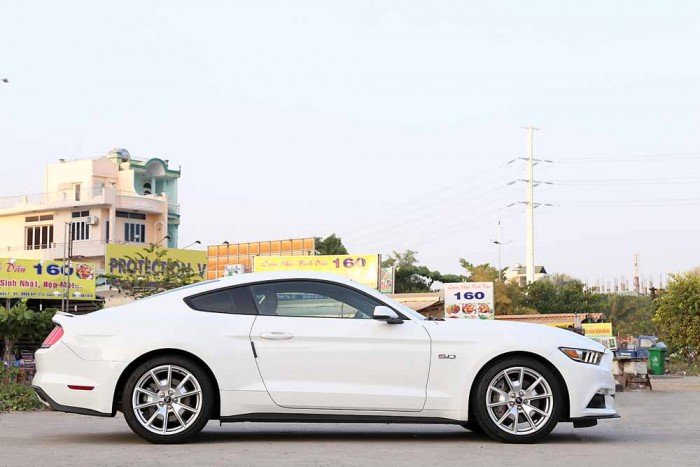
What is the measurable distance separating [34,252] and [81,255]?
8.06 m

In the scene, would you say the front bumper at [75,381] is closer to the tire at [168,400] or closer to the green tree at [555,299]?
the tire at [168,400]

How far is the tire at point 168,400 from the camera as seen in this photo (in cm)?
802

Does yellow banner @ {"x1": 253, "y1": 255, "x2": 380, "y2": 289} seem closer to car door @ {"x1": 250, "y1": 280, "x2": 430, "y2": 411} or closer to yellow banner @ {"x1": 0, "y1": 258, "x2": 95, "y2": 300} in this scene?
yellow banner @ {"x1": 0, "y1": 258, "x2": 95, "y2": 300}

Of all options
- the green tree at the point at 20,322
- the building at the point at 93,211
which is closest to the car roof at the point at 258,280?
the green tree at the point at 20,322

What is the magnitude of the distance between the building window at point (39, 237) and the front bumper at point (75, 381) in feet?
293

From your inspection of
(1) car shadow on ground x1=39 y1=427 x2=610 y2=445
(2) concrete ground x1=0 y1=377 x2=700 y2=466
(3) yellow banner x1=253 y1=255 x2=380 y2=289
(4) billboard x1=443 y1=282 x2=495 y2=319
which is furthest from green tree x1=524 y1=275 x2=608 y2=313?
(1) car shadow on ground x1=39 y1=427 x2=610 y2=445

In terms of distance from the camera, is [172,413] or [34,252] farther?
[34,252]

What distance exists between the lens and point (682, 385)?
23859 mm

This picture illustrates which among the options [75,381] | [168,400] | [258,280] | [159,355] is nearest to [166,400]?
[168,400]

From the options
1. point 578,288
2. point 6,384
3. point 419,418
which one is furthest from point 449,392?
point 578,288

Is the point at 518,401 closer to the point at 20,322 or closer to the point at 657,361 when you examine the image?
the point at 20,322

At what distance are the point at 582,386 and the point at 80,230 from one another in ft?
289

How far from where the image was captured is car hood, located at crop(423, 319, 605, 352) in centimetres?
827

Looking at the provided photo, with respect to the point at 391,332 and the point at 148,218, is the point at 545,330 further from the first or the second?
the point at 148,218
